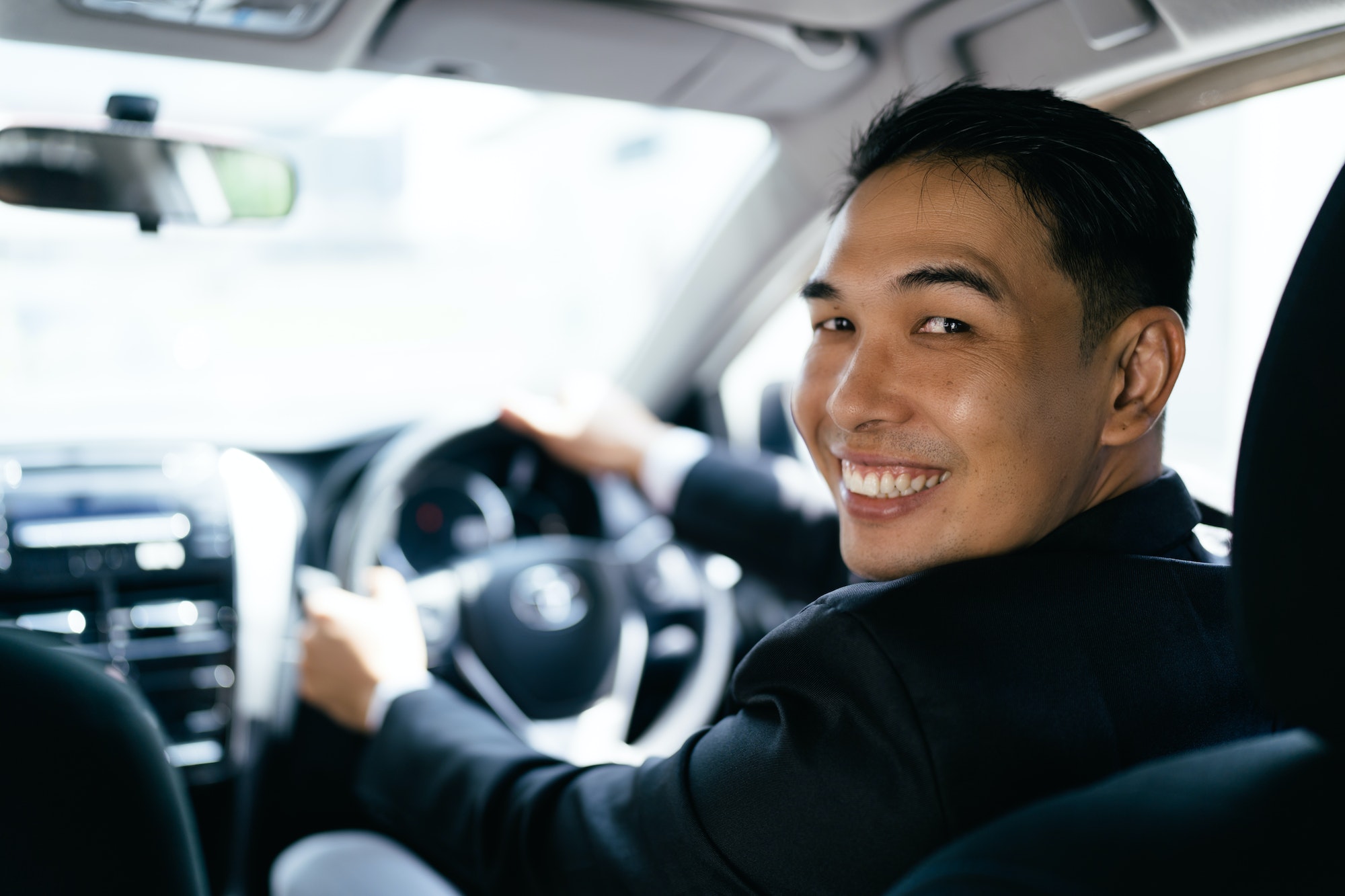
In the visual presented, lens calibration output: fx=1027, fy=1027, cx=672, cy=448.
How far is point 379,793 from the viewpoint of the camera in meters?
1.64

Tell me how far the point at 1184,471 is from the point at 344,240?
11.4 feet

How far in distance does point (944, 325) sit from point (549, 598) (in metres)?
1.29

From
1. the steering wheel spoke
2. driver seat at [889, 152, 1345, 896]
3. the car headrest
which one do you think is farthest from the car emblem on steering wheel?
the car headrest

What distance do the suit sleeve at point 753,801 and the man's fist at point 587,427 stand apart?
1.11 m

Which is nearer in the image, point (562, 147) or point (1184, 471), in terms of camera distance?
point (1184, 471)

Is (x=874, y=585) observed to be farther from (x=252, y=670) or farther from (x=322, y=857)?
(x=252, y=670)

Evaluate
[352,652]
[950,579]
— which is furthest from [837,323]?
[352,652]

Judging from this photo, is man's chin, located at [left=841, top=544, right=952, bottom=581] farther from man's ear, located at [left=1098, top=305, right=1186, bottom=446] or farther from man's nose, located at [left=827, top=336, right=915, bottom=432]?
man's ear, located at [left=1098, top=305, right=1186, bottom=446]

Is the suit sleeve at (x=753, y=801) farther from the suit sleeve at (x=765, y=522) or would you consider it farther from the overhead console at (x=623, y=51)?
the overhead console at (x=623, y=51)

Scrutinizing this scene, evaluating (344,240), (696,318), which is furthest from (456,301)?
(696,318)

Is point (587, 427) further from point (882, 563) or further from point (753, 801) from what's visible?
point (753, 801)

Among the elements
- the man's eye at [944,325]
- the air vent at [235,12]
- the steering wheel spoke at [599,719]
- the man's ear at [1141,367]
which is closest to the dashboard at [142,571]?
the steering wheel spoke at [599,719]

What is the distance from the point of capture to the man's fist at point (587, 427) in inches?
97.4

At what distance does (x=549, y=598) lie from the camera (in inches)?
91.7
